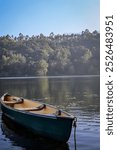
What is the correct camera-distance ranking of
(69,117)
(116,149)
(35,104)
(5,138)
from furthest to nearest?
(35,104)
(5,138)
(69,117)
(116,149)

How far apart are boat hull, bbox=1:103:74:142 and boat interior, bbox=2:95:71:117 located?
0.65ft

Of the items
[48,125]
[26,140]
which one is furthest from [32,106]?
[48,125]

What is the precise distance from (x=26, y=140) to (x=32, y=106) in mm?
2531

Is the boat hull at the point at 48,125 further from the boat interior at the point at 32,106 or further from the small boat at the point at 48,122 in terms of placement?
the boat interior at the point at 32,106

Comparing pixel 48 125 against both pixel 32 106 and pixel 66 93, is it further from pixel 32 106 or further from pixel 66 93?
pixel 66 93

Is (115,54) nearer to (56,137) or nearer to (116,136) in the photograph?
(116,136)

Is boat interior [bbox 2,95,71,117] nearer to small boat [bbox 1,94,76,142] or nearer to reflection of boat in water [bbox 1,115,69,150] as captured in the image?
small boat [bbox 1,94,76,142]

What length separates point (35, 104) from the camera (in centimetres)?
852

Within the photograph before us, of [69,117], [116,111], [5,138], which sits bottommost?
[5,138]

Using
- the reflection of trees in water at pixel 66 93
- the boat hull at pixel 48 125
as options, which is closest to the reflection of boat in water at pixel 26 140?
the boat hull at pixel 48 125

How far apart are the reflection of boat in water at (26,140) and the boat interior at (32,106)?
18.3 inches

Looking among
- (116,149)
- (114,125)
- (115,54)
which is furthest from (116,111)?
(115,54)

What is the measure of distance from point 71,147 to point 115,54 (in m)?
3.00

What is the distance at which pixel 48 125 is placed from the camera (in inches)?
225
